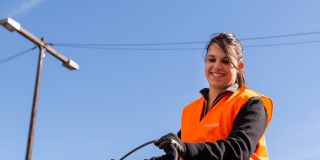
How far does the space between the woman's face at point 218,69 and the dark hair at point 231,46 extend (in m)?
0.03

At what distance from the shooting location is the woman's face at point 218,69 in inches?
125

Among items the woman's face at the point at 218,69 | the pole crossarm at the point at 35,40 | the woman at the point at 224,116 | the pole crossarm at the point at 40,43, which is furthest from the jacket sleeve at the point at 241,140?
the pole crossarm at the point at 40,43

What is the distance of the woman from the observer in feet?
8.20

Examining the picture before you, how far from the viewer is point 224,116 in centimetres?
290

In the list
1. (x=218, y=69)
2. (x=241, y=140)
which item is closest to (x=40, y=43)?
(x=218, y=69)

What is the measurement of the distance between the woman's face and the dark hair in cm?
3

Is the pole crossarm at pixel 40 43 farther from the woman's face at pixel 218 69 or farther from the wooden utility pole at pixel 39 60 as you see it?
the woman's face at pixel 218 69

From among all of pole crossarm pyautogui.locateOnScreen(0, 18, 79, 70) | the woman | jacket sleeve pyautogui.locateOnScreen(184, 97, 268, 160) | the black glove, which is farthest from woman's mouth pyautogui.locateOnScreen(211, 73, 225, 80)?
pole crossarm pyautogui.locateOnScreen(0, 18, 79, 70)

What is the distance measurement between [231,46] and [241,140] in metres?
0.86

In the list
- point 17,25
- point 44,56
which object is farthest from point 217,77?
point 44,56

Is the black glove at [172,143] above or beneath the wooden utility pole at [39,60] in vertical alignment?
beneath

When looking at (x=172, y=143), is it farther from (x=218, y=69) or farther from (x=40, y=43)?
(x=40, y=43)

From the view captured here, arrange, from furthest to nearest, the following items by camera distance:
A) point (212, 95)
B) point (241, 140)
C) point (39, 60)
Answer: point (39, 60)
point (212, 95)
point (241, 140)

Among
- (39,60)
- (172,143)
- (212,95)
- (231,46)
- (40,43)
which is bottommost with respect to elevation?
(172,143)
